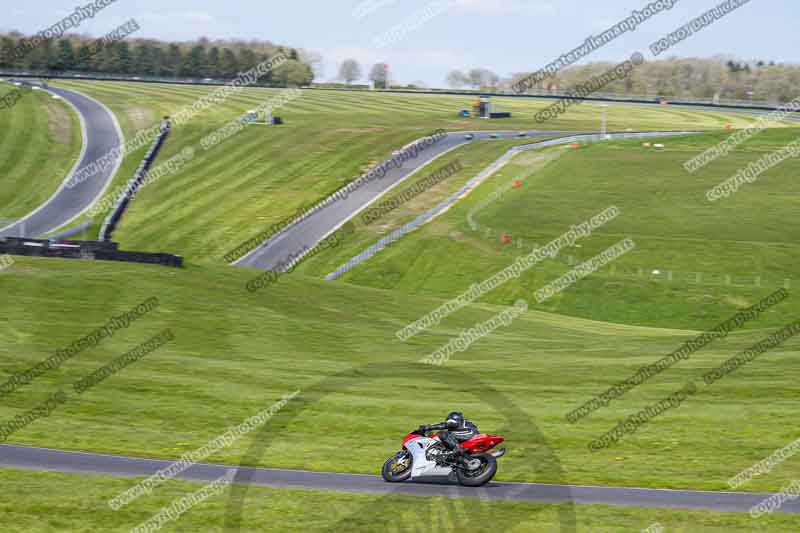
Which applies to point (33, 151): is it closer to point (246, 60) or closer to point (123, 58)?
point (123, 58)

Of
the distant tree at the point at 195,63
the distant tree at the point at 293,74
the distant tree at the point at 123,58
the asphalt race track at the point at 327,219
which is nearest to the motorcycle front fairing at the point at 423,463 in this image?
the asphalt race track at the point at 327,219

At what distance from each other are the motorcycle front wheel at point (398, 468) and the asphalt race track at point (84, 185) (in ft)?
134

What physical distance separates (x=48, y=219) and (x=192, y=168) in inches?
729

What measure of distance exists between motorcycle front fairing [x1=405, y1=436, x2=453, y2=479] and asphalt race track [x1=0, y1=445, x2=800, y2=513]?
0.28 meters

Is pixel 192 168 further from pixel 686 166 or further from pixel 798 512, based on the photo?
pixel 798 512

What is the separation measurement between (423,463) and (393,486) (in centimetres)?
80

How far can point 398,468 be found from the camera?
20.2m

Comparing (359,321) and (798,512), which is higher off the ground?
(798,512)

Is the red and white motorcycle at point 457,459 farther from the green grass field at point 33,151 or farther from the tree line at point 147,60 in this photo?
the tree line at point 147,60

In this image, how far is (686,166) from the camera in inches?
3457

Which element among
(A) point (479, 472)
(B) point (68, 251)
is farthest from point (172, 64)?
(A) point (479, 472)

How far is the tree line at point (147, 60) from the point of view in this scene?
15950 cm

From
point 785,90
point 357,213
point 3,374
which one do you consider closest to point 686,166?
point 357,213

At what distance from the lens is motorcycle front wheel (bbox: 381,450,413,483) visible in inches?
791
